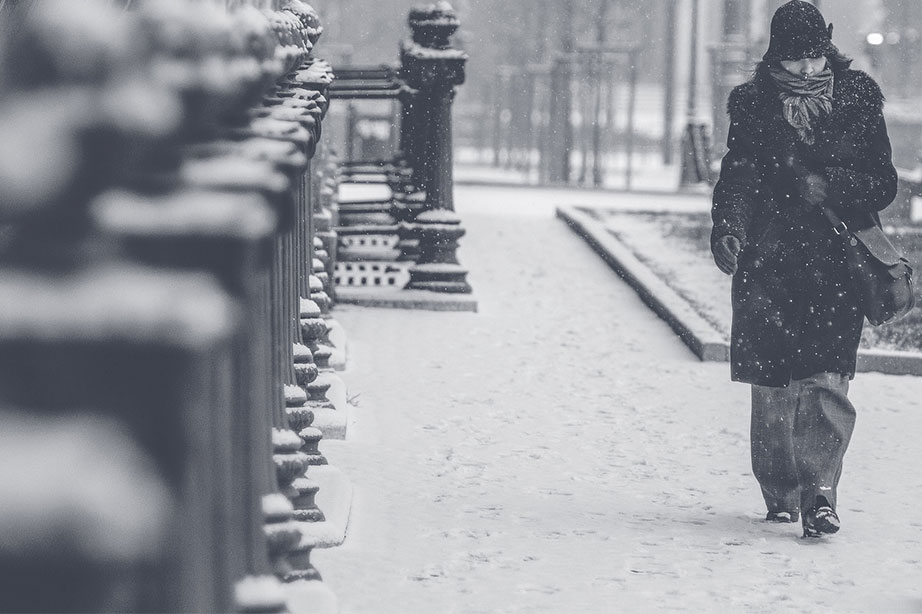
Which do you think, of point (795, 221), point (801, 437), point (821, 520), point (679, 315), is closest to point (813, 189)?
point (795, 221)

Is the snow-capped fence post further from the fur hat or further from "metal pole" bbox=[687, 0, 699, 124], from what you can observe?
"metal pole" bbox=[687, 0, 699, 124]

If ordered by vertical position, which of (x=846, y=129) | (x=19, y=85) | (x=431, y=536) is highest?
(x=19, y=85)

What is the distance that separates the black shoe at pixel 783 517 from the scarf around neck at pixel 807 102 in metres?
1.14

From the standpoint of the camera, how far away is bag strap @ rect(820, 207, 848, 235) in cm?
550

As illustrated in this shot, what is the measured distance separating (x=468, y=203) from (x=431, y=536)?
1603 cm

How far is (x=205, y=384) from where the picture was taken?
69.2 inches

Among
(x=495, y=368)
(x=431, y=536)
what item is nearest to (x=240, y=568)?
(x=431, y=536)

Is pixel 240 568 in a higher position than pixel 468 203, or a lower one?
higher

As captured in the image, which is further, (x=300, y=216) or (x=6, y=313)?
(x=300, y=216)

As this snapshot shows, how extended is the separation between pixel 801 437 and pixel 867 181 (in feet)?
2.61

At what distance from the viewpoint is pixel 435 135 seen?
1136cm

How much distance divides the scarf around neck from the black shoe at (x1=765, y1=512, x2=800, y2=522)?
44.9 inches

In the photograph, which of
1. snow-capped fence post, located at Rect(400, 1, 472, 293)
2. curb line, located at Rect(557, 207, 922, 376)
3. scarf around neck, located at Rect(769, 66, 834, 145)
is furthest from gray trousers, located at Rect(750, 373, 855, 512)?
snow-capped fence post, located at Rect(400, 1, 472, 293)

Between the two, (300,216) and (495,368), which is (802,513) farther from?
(495,368)
